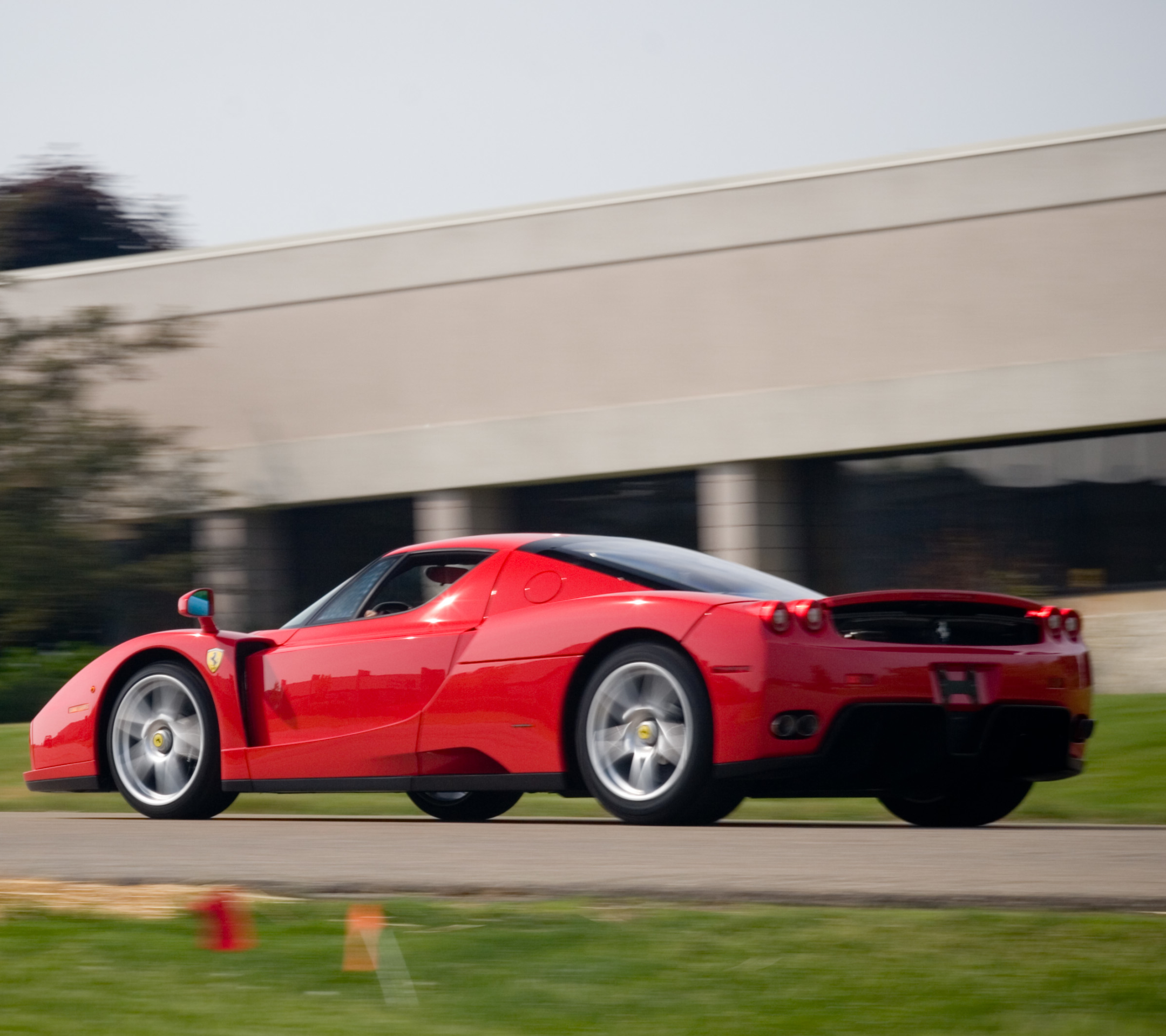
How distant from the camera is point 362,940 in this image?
4152mm

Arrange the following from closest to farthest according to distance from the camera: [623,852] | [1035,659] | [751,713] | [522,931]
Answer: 1. [522,931]
2. [623,852]
3. [751,713]
4. [1035,659]

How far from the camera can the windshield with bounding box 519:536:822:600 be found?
7309mm

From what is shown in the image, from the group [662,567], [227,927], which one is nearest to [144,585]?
[662,567]

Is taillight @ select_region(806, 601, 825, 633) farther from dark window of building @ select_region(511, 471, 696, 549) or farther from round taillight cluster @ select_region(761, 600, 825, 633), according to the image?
dark window of building @ select_region(511, 471, 696, 549)

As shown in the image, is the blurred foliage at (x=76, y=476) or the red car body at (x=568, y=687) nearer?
the red car body at (x=568, y=687)

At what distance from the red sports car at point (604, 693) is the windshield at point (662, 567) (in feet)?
0.06

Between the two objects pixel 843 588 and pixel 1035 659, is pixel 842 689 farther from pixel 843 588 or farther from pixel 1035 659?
pixel 843 588

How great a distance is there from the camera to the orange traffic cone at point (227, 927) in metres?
4.23

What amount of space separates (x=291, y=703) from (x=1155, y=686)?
14.7 metres

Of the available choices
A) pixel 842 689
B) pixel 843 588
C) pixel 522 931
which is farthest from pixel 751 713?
pixel 843 588

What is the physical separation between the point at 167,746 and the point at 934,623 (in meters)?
3.79

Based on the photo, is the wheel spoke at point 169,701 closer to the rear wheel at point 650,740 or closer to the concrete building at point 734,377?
the rear wheel at point 650,740

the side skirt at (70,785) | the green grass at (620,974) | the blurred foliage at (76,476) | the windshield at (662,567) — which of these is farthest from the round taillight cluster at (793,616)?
the blurred foliage at (76,476)

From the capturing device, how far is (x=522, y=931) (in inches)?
171
